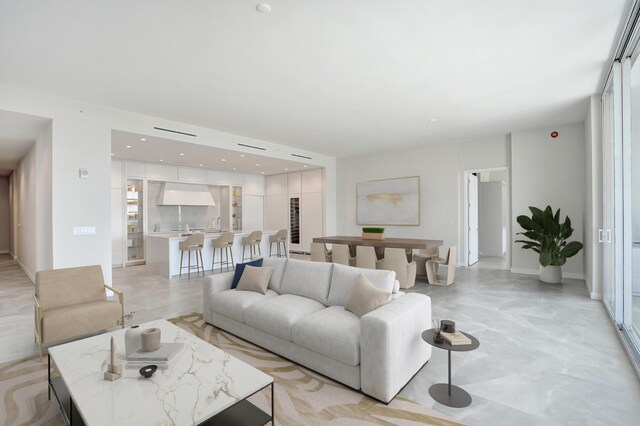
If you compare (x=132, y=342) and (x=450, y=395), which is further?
(x=450, y=395)

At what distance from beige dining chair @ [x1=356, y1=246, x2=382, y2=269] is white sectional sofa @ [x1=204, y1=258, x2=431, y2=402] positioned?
91.4 inches

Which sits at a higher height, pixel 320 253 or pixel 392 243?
pixel 392 243

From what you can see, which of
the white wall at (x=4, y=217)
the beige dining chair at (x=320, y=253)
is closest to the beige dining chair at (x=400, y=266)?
the beige dining chair at (x=320, y=253)

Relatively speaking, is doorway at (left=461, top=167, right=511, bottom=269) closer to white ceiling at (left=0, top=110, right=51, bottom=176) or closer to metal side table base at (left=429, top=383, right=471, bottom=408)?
metal side table base at (left=429, top=383, right=471, bottom=408)

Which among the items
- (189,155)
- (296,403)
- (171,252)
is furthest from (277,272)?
(189,155)

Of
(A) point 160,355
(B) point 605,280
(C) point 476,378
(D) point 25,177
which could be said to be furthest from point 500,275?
(D) point 25,177

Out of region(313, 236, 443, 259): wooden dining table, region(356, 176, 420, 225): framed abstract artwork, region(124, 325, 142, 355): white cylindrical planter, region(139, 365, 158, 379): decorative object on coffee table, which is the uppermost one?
region(356, 176, 420, 225): framed abstract artwork

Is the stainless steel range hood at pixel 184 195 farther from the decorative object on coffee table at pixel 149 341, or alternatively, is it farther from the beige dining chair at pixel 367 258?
the decorative object on coffee table at pixel 149 341

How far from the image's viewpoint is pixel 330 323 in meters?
2.55

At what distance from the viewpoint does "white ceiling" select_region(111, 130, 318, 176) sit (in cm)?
604

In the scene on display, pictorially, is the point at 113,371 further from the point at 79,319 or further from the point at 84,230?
the point at 84,230

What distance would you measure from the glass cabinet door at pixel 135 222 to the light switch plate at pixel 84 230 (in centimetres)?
350

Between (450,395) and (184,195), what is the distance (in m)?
8.43

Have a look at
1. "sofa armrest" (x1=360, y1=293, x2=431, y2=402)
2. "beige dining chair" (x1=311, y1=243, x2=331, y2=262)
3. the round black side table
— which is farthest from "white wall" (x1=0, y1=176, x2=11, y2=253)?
the round black side table
